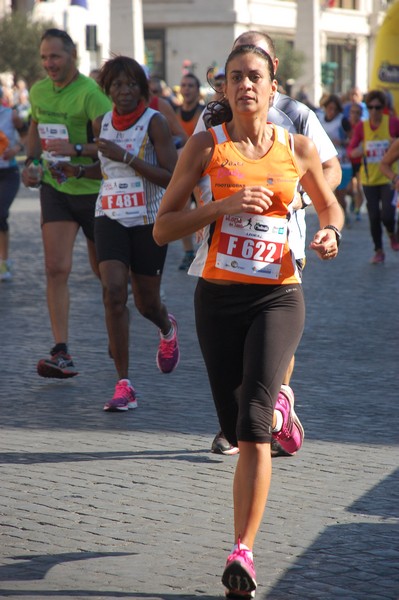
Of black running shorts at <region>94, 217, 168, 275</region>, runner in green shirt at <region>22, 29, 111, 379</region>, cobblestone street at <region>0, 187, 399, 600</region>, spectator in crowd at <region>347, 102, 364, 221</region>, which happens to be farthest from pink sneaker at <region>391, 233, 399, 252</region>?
black running shorts at <region>94, 217, 168, 275</region>

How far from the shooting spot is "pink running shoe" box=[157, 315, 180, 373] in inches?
318

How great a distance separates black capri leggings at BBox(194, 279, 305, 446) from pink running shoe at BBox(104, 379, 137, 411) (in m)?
2.48

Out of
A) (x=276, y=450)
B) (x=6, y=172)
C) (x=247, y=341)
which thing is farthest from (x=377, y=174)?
(x=247, y=341)

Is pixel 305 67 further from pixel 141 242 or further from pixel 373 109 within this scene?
pixel 141 242

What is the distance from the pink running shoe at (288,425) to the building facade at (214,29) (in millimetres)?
51936

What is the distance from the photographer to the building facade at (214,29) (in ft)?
200

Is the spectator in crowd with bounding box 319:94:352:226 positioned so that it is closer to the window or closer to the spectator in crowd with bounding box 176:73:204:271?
the spectator in crowd with bounding box 176:73:204:271

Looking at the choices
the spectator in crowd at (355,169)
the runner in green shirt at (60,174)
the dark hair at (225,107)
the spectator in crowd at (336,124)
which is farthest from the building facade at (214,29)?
the dark hair at (225,107)

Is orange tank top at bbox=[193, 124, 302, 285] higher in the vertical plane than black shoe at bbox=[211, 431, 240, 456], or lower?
higher

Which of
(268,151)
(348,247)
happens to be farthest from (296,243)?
(348,247)

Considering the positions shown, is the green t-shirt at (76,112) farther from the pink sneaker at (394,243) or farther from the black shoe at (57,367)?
the pink sneaker at (394,243)

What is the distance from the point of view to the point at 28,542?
192 inches

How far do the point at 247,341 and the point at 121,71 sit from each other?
3.14m

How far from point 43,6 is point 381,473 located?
54.4 m
